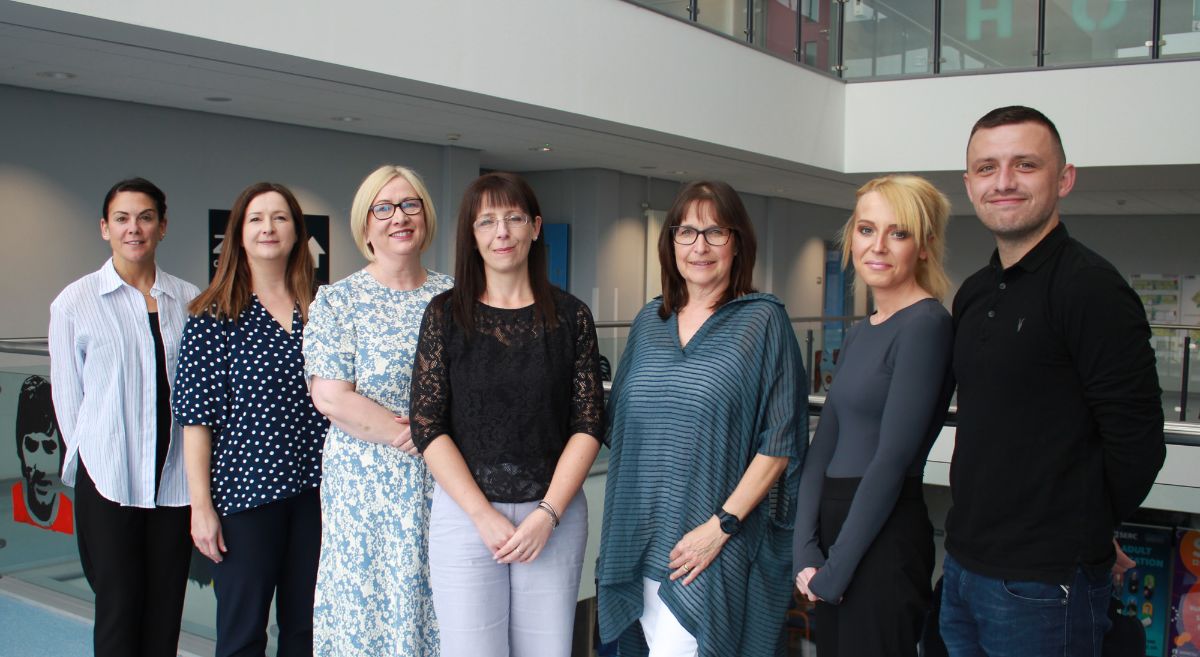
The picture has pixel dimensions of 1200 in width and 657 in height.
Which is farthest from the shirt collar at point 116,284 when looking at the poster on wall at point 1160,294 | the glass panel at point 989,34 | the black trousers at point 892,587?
the poster on wall at point 1160,294

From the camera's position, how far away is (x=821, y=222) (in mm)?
18641

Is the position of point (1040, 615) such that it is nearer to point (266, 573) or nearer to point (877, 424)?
point (877, 424)

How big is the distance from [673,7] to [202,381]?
26.5 ft

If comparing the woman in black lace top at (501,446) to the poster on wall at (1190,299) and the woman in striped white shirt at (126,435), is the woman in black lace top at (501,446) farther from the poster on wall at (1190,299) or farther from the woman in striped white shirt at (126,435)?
the poster on wall at (1190,299)

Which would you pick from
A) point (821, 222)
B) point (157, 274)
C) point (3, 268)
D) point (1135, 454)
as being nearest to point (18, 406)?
point (157, 274)

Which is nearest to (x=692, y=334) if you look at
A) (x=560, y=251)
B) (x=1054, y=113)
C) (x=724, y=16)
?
(x=724, y=16)

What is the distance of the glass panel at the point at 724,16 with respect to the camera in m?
10.0

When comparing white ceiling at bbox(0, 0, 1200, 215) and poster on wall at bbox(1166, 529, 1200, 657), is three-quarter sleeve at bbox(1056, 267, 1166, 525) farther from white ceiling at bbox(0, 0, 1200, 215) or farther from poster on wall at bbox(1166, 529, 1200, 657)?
white ceiling at bbox(0, 0, 1200, 215)

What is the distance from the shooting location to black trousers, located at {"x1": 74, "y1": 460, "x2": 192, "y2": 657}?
2684 mm

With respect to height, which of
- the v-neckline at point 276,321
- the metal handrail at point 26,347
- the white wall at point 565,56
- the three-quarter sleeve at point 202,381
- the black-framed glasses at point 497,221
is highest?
the white wall at point 565,56

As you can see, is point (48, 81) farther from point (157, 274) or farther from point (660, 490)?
point (660, 490)

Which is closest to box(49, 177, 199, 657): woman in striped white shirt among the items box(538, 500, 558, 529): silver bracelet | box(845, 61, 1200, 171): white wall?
box(538, 500, 558, 529): silver bracelet

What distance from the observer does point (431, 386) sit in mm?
2178

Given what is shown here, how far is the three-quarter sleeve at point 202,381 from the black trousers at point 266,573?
0.89 ft
